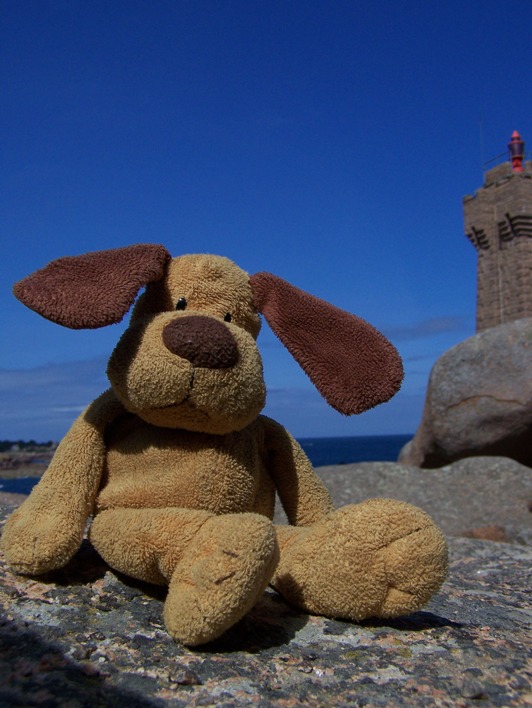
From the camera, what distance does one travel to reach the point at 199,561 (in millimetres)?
1847

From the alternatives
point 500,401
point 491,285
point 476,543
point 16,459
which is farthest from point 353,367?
point 16,459

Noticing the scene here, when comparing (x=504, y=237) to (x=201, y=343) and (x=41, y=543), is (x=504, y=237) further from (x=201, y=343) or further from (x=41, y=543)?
(x=41, y=543)

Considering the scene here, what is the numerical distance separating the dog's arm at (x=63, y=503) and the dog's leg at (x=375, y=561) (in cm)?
77

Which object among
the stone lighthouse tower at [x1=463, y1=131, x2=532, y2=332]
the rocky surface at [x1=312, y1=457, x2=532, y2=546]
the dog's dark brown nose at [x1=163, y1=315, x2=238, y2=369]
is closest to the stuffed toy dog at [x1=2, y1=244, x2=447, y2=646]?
the dog's dark brown nose at [x1=163, y1=315, x2=238, y2=369]

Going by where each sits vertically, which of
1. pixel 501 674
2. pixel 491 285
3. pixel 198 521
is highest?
pixel 491 285

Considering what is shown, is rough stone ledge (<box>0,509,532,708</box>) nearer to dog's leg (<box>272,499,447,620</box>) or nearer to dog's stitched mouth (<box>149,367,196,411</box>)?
dog's leg (<box>272,499,447,620</box>)

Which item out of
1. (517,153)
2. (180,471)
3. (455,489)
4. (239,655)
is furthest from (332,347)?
(517,153)

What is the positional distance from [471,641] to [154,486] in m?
1.10

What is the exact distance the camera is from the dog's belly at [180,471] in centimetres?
214

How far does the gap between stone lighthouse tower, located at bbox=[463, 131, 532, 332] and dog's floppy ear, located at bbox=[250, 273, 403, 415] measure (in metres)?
12.8

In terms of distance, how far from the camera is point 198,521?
1.99m

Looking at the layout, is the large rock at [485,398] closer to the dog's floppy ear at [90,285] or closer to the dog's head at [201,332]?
the dog's head at [201,332]

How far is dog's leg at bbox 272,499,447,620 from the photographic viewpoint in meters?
2.00

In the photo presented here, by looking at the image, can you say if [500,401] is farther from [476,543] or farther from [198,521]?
[198,521]
